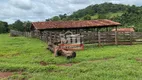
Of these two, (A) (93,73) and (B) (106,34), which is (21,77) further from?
(B) (106,34)

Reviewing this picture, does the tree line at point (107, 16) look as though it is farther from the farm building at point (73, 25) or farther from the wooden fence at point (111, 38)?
the wooden fence at point (111, 38)

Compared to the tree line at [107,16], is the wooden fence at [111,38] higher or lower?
lower

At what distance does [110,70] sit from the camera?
1139 centimetres

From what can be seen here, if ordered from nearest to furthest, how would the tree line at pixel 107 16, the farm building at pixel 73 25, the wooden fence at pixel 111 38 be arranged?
the wooden fence at pixel 111 38 → the farm building at pixel 73 25 → the tree line at pixel 107 16

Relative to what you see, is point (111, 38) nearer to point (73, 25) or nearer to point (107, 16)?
point (73, 25)

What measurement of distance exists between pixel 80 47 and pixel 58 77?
35.6 ft

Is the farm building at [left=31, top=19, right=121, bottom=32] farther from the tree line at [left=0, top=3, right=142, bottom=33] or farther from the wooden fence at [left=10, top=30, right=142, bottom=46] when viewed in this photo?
the tree line at [left=0, top=3, right=142, bottom=33]

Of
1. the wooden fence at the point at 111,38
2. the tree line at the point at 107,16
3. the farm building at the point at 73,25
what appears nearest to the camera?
the wooden fence at the point at 111,38

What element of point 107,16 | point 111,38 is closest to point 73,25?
point 111,38

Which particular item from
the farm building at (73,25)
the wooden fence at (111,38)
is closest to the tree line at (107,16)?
the farm building at (73,25)

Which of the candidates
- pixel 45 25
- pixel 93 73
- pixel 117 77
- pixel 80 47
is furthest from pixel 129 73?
pixel 45 25

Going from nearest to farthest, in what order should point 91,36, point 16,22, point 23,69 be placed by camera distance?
point 23,69, point 91,36, point 16,22

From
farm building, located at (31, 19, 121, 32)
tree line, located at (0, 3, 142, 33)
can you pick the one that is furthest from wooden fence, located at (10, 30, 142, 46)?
tree line, located at (0, 3, 142, 33)

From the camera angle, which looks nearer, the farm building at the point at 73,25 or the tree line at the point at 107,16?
the farm building at the point at 73,25
